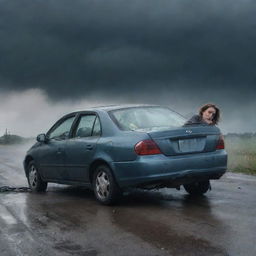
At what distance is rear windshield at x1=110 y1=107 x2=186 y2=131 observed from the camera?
8828 mm

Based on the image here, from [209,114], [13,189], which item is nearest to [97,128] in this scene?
[209,114]

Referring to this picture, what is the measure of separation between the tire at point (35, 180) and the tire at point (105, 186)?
2.40 m

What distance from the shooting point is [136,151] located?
A: 8250 mm

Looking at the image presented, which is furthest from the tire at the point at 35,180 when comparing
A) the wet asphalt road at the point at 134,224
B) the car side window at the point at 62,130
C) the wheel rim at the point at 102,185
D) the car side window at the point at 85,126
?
the wheel rim at the point at 102,185

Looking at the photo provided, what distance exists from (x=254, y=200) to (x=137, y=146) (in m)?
2.14

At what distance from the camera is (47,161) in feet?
35.1

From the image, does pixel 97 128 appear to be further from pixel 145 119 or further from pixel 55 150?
pixel 55 150

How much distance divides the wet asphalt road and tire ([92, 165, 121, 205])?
142 millimetres

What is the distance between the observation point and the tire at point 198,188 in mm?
9656

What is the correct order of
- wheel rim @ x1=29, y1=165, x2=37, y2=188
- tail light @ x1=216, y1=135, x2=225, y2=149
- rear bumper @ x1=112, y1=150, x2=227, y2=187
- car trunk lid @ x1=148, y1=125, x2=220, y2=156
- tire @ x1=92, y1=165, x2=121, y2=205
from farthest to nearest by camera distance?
wheel rim @ x1=29, y1=165, x2=37, y2=188, tail light @ x1=216, y1=135, x2=225, y2=149, tire @ x1=92, y1=165, x2=121, y2=205, car trunk lid @ x1=148, y1=125, x2=220, y2=156, rear bumper @ x1=112, y1=150, x2=227, y2=187

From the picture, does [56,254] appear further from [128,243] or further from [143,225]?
[143,225]

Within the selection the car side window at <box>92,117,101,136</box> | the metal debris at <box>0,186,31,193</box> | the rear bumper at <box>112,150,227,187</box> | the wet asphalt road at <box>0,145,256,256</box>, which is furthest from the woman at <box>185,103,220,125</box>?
the metal debris at <box>0,186,31,193</box>

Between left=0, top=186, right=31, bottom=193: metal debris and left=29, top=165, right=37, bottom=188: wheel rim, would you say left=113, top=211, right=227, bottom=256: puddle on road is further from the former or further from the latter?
left=0, top=186, right=31, bottom=193: metal debris

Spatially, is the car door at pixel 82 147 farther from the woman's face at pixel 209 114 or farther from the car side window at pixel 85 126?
the woman's face at pixel 209 114
